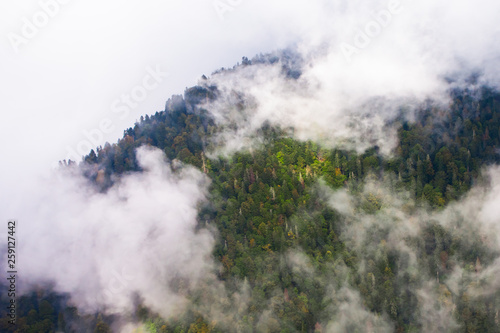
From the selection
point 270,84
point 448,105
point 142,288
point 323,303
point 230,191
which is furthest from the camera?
point 270,84

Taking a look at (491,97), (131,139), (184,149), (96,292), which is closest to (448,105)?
(491,97)

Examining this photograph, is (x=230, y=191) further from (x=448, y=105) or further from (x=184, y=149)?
(x=448, y=105)

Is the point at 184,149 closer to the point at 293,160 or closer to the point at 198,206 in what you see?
the point at 198,206

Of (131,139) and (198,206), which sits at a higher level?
(131,139)

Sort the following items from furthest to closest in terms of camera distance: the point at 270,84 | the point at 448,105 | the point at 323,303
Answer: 1. the point at 270,84
2. the point at 448,105
3. the point at 323,303

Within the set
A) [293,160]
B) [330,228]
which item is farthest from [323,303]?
[293,160]

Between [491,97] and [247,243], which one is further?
[491,97]

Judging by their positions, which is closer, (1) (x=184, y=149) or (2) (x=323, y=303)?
(2) (x=323, y=303)

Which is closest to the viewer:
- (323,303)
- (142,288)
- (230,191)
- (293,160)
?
(323,303)

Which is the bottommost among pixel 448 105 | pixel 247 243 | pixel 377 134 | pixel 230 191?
pixel 247 243
